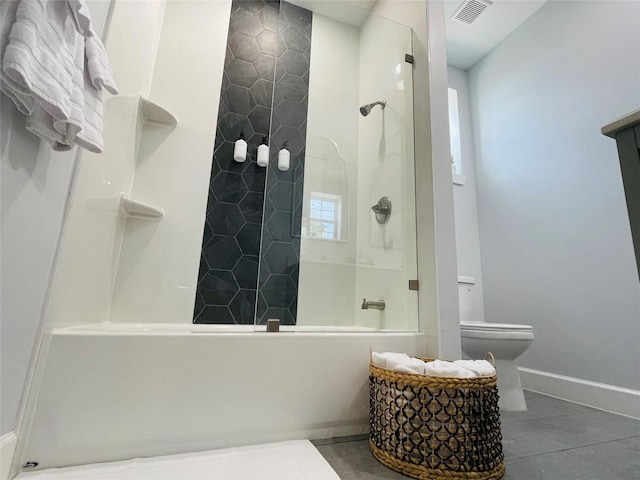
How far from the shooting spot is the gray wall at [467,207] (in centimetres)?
271

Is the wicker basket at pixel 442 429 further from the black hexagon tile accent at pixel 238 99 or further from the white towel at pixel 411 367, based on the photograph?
the black hexagon tile accent at pixel 238 99

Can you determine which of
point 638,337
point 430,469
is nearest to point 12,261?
point 430,469

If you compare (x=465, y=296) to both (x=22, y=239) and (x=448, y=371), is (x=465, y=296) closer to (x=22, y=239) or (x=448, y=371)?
(x=448, y=371)

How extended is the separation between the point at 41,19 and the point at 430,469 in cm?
144

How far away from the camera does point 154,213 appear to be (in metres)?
1.74

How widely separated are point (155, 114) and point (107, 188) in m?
0.69

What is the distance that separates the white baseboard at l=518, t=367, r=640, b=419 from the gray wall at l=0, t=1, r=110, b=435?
2.52 metres

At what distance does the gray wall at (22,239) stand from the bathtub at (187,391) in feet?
0.32

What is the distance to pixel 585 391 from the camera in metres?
1.82

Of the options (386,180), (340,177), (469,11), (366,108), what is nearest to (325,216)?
(340,177)

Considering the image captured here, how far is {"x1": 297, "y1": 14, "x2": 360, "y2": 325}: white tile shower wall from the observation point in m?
1.72

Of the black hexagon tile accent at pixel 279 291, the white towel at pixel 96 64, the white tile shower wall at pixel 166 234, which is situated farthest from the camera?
the white tile shower wall at pixel 166 234

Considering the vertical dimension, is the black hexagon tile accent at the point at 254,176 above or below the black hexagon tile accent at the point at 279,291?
above

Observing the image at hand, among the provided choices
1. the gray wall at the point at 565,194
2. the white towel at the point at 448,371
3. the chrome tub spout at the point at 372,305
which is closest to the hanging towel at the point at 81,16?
the white towel at the point at 448,371
